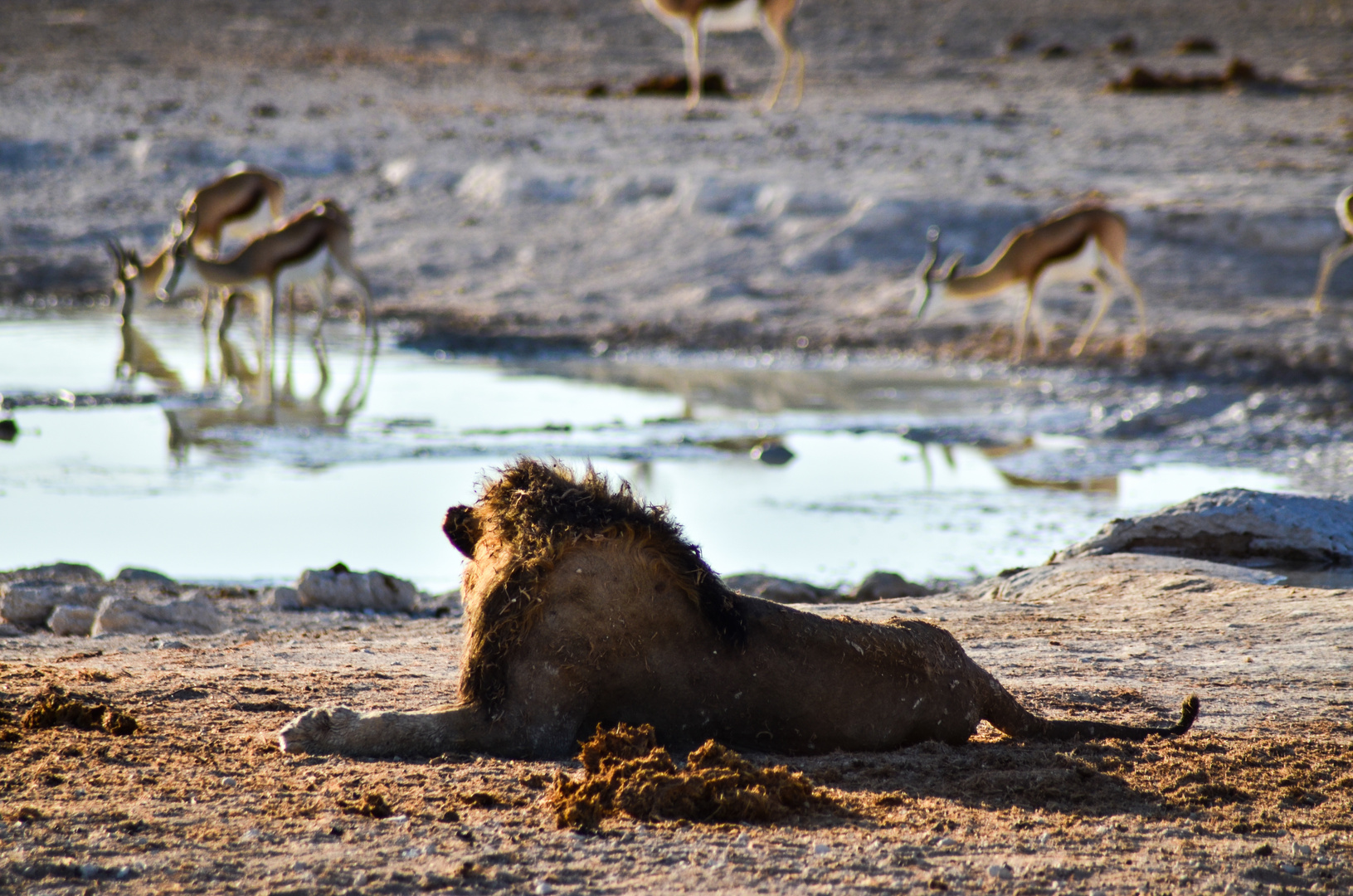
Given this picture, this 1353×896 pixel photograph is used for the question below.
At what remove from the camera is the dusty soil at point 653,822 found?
349 cm

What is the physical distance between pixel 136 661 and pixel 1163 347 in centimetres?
1297

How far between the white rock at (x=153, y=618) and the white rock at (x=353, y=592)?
550 millimetres

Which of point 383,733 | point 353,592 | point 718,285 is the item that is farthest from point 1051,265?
point 383,733

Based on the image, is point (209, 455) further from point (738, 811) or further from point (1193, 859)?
point (1193, 859)

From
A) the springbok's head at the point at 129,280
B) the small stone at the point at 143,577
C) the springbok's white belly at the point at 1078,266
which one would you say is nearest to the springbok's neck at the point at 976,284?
the springbok's white belly at the point at 1078,266

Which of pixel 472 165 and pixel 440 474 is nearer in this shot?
pixel 440 474

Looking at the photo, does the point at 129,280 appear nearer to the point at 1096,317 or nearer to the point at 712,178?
the point at 712,178

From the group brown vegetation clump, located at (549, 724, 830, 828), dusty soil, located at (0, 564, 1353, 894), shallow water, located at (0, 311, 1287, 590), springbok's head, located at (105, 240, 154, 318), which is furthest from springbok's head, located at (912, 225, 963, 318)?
brown vegetation clump, located at (549, 724, 830, 828)

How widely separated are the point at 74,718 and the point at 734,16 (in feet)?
A: 81.8

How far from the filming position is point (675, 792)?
399 centimetres

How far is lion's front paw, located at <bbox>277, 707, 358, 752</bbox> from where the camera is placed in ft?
14.6

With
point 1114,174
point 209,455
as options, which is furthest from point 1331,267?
point 209,455

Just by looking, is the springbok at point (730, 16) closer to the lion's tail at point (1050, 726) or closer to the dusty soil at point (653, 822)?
the dusty soil at point (653, 822)

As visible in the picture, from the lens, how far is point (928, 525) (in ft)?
32.9
